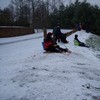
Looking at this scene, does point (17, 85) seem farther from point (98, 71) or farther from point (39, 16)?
point (39, 16)

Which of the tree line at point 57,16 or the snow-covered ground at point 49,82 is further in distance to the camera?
the tree line at point 57,16

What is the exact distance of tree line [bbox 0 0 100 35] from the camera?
56.1 meters

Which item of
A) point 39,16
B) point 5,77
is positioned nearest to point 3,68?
point 5,77

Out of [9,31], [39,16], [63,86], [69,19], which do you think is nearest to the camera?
[63,86]

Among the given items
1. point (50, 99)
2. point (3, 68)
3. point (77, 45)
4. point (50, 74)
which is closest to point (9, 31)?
point (77, 45)

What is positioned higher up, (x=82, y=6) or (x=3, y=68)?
(x=82, y=6)

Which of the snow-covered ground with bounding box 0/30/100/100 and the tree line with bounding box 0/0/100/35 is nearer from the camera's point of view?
the snow-covered ground with bounding box 0/30/100/100

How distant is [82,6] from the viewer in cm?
5756

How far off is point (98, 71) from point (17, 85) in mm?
3881

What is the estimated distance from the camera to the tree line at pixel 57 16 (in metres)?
56.1

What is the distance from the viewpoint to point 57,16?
70.7 meters

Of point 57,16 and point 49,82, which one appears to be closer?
point 49,82

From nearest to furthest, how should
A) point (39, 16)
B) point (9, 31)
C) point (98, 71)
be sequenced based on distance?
point (98, 71) → point (9, 31) → point (39, 16)

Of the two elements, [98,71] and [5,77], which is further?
[98,71]
